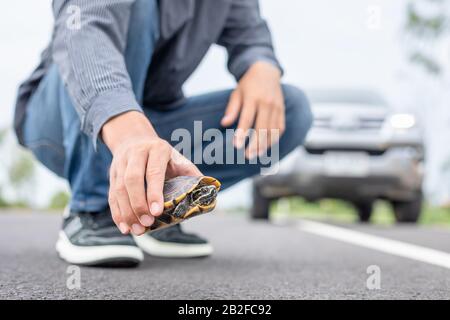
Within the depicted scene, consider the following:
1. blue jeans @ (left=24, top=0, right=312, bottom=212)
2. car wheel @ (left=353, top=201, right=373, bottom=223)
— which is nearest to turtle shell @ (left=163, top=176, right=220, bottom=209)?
blue jeans @ (left=24, top=0, right=312, bottom=212)

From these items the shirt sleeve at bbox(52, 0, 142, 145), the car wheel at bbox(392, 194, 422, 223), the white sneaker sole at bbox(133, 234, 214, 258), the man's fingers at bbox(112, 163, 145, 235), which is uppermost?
the shirt sleeve at bbox(52, 0, 142, 145)

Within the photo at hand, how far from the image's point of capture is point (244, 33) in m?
2.28

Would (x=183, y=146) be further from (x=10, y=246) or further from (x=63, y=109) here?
(x=10, y=246)

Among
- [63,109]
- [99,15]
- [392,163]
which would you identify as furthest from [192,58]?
[392,163]

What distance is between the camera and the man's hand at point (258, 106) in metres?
1.96

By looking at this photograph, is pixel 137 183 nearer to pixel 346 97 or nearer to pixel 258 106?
pixel 258 106

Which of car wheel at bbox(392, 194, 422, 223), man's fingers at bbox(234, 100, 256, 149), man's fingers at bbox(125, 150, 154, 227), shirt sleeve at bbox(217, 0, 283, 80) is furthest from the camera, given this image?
car wheel at bbox(392, 194, 422, 223)

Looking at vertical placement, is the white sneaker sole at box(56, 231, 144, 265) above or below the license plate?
above

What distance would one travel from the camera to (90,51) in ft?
4.62

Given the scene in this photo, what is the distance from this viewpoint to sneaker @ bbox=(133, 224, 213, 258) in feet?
7.49

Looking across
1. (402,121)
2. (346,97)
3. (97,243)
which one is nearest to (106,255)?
(97,243)

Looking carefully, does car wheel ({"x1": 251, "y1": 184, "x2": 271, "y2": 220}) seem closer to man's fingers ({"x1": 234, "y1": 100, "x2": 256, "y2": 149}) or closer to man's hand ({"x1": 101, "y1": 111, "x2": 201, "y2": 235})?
man's fingers ({"x1": 234, "y1": 100, "x2": 256, "y2": 149})

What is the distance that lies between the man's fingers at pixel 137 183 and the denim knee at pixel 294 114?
49.8 inches

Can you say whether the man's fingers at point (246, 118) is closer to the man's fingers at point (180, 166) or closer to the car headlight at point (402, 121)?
the man's fingers at point (180, 166)
